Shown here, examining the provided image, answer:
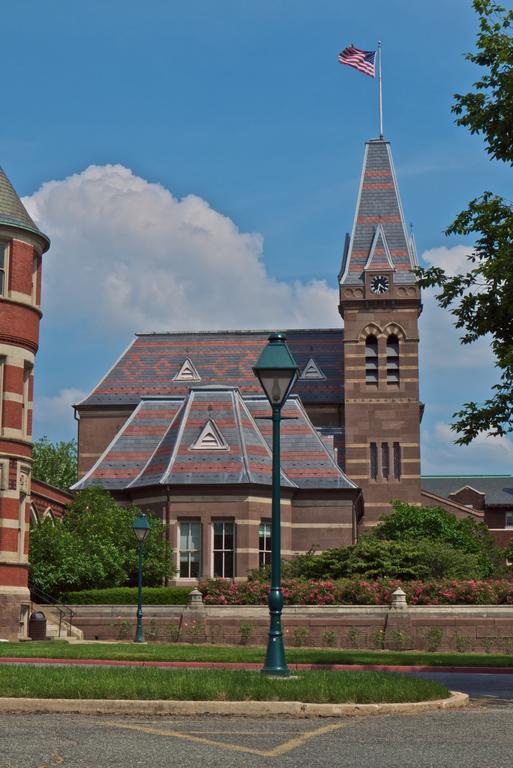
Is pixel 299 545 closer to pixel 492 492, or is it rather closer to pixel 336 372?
pixel 336 372

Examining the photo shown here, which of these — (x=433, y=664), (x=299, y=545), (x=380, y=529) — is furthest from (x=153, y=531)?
(x=433, y=664)

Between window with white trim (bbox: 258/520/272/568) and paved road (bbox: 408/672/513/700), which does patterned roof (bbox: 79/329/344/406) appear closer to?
window with white trim (bbox: 258/520/272/568)

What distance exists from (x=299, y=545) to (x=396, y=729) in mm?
39905

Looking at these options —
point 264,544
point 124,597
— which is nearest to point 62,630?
point 124,597

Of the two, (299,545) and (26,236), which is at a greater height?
(26,236)

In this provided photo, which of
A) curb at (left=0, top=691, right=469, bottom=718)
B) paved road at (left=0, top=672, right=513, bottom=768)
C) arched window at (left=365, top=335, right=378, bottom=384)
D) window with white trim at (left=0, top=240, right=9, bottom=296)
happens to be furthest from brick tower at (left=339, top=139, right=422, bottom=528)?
curb at (left=0, top=691, right=469, bottom=718)

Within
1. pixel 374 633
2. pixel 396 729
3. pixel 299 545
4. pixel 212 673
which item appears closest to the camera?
pixel 396 729

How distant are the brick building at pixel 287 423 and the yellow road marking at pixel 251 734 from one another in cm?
3608

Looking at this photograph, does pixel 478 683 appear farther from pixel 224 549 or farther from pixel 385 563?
pixel 224 549

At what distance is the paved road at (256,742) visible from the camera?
9.68 meters

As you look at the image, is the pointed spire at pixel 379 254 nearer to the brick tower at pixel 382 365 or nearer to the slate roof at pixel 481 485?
the brick tower at pixel 382 365

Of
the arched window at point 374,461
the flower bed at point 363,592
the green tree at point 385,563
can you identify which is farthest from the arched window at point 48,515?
the arched window at point 374,461

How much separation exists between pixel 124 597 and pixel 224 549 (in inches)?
321

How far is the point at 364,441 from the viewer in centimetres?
6462
